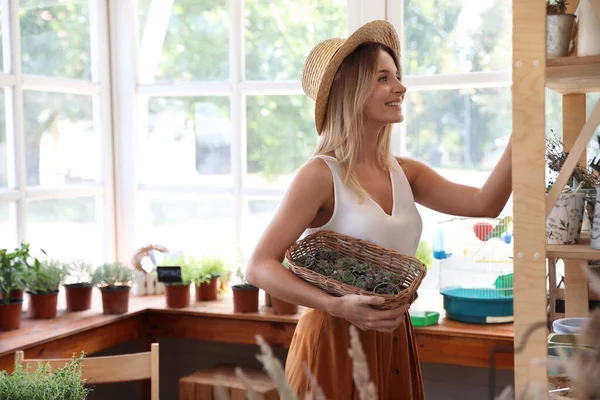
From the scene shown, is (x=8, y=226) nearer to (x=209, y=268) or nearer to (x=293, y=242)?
(x=209, y=268)

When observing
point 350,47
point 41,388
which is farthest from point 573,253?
point 41,388

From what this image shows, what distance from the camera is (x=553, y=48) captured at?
58.7 inches

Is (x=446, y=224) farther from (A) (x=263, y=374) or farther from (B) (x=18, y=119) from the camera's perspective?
(B) (x=18, y=119)

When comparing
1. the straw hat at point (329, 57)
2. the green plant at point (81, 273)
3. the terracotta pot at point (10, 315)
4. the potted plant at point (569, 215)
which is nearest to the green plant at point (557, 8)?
the potted plant at point (569, 215)

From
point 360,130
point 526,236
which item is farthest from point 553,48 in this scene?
point 360,130

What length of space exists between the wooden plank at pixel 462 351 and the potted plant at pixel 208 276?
40.4 inches

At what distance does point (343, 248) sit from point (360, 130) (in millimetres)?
358

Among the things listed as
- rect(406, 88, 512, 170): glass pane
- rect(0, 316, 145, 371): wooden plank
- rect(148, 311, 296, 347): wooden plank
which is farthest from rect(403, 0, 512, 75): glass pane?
rect(0, 316, 145, 371): wooden plank

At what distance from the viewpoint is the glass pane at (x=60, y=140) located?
333 cm

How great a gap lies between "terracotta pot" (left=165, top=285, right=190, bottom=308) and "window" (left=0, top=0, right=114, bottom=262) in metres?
0.57

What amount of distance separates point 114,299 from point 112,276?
5.6 inches

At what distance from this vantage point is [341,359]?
196 centimetres

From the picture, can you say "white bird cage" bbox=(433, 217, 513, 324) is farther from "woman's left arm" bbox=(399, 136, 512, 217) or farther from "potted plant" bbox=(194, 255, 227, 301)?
"potted plant" bbox=(194, 255, 227, 301)

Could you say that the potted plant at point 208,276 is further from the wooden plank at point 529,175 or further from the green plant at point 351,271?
the wooden plank at point 529,175
